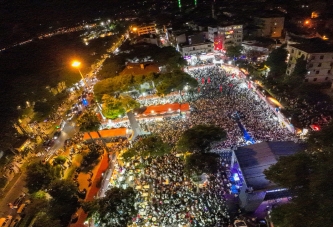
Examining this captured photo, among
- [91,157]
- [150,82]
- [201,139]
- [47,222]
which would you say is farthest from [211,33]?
[47,222]

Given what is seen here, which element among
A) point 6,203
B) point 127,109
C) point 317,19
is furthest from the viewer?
point 317,19

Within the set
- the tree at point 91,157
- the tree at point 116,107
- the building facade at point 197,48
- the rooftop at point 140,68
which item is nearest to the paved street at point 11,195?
the tree at point 91,157

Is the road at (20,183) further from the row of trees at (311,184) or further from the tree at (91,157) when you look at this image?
the row of trees at (311,184)

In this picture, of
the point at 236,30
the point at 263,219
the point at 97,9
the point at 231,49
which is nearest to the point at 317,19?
the point at 236,30

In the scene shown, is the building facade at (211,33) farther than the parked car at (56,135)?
Yes

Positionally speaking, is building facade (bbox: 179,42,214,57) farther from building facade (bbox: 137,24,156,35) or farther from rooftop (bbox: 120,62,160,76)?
building facade (bbox: 137,24,156,35)

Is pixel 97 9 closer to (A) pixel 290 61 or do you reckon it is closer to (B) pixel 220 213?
(A) pixel 290 61
